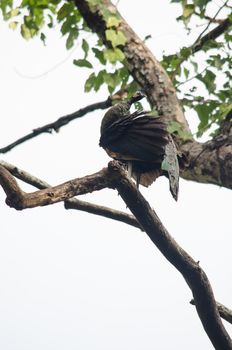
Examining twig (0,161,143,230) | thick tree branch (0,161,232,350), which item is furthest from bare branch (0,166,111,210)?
twig (0,161,143,230)

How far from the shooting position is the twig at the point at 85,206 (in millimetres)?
4902

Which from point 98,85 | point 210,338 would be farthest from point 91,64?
point 210,338

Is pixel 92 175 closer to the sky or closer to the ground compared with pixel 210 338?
closer to the sky

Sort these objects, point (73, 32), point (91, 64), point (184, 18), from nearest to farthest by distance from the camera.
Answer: point (184, 18) < point (91, 64) < point (73, 32)

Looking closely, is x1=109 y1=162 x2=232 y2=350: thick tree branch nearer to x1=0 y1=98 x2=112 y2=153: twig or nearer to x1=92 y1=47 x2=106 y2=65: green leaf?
x1=0 y1=98 x2=112 y2=153: twig

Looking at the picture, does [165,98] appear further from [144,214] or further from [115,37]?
[144,214]

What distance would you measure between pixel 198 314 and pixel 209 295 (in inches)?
7.8

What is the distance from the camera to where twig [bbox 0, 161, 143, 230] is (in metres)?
4.90

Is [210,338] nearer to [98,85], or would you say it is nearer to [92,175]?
[92,175]

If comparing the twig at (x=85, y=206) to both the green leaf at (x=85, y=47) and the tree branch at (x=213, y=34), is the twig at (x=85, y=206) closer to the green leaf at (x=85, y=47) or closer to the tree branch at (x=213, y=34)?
the tree branch at (x=213, y=34)

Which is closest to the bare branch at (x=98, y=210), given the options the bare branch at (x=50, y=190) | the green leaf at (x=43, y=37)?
the bare branch at (x=50, y=190)

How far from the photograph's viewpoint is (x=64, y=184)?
4461 millimetres

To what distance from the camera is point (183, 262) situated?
477 cm

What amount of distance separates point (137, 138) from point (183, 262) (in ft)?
4.97
